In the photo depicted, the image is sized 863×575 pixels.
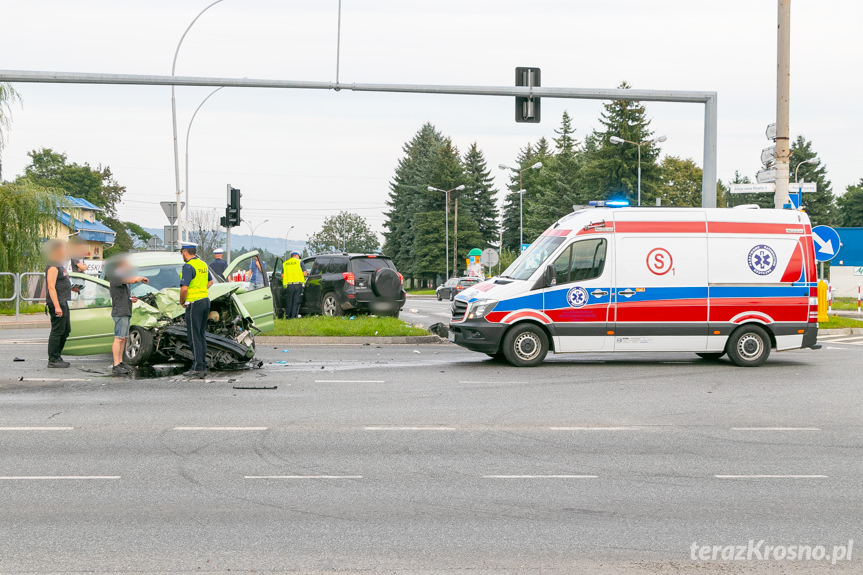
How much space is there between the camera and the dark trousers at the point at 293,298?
868 inches

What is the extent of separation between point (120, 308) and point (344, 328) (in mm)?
6671

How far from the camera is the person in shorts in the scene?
1276 cm

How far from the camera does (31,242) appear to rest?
97.2 feet

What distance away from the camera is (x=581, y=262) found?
46.1 ft

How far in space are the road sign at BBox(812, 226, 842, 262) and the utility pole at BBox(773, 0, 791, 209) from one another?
996mm

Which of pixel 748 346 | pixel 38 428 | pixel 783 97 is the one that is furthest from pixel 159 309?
pixel 783 97

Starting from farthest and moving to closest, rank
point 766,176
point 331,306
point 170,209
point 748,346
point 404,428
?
point 170,209, point 331,306, point 766,176, point 748,346, point 404,428

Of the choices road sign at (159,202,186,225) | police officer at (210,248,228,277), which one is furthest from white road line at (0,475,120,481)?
road sign at (159,202,186,225)

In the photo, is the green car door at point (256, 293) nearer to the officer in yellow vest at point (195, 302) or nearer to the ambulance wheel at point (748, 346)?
the officer in yellow vest at point (195, 302)

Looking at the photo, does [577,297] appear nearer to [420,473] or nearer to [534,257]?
[534,257]

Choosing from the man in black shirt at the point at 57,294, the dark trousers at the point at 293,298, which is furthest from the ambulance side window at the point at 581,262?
the dark trousers at the point at 293,298

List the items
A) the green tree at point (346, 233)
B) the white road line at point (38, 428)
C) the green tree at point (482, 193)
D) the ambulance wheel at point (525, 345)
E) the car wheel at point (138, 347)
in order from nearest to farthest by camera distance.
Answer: the white road line at point (38, 428) < the car wheel at point (138, 347) < the ambulance wheel at point (525, 345) < the green tree at point (482, 193) < the green tree at point (346, 233)

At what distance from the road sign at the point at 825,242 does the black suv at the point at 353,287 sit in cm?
967

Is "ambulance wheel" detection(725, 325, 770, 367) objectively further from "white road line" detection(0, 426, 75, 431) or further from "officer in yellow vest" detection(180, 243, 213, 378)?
"white road line" detection(0, 426, 75, 431)
